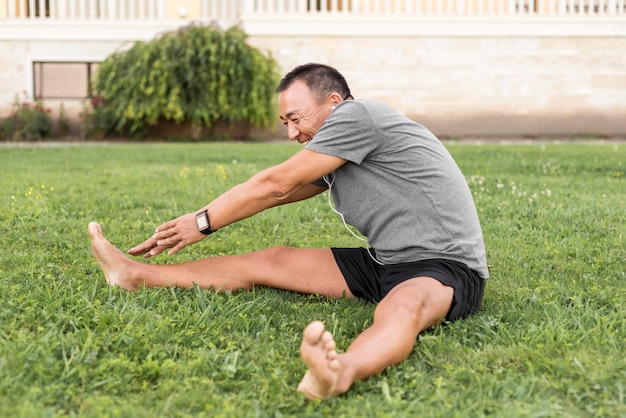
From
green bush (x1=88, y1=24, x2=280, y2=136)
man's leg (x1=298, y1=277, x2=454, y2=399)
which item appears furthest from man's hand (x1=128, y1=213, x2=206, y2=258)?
green bush (x1=88, y1=24, x2=280, y2=136)

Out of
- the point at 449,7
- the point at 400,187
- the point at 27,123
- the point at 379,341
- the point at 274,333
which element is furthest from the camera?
the point at 449,7

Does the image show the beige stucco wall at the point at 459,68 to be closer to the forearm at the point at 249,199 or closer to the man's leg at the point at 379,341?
the forearm at the point at 249,199

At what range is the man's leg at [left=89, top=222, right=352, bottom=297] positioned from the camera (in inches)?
154

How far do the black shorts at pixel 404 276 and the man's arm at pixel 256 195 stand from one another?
0.49 metres

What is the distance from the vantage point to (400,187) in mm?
3566

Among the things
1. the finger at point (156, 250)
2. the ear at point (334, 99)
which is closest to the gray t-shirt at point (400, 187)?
the ear at point (334, 99)

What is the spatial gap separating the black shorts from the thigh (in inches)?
1.9

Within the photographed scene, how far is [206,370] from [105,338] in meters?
0.49

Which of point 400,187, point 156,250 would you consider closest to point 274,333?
point 156,250

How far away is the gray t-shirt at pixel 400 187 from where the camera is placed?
3457mm

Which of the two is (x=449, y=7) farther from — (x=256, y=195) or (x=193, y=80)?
(x=256, y=195)

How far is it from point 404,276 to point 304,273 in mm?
672

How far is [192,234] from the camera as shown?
3.62 meters

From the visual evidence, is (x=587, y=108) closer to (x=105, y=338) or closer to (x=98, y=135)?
(x=98, y=135)
